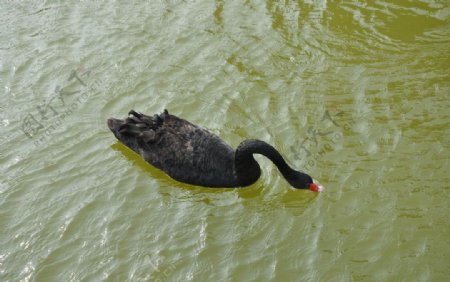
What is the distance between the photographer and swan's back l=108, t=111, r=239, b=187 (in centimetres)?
639

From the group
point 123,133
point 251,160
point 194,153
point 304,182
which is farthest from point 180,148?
point 304,182

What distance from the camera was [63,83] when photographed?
324 inches

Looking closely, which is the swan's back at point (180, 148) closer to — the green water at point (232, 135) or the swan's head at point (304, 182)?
the green water at point (232, 135)

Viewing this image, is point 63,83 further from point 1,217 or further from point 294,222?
point 294,222

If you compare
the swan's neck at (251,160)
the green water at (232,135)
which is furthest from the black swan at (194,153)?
the green water at (232,135)

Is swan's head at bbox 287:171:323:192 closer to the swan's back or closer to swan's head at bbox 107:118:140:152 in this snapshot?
the swan's back

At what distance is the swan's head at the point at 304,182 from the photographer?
5.97 meters

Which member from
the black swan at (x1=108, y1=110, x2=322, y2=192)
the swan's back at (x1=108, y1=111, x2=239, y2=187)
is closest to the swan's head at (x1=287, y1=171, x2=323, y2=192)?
the black swan at (x1=108, y1=110, x2=322, y2=192)

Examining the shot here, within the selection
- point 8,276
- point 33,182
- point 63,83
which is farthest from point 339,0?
point 8,276

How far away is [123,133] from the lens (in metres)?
6.84

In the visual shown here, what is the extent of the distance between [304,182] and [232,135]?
55.3 inches

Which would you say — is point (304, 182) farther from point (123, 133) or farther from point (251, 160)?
point (123, 133)

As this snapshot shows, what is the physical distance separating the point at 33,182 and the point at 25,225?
→ 28.2 inches

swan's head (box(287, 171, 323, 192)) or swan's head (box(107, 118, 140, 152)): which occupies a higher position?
swan's head (box(107, 118, 140, 152))
